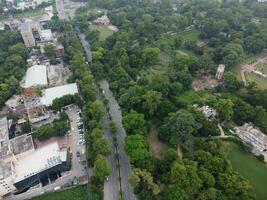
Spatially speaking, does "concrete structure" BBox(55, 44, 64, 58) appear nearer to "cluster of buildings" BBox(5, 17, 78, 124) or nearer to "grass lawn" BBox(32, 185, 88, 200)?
"cluster of buildings" BBox(5, 17, 78, 124)

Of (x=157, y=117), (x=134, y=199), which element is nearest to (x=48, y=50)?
(x=157, y=117)

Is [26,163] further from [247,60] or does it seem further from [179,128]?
[247,60]

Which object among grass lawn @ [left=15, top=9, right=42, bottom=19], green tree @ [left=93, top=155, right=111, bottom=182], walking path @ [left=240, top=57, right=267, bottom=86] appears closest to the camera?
green tree @ [left=93, top=155, right=111, bottom=182]

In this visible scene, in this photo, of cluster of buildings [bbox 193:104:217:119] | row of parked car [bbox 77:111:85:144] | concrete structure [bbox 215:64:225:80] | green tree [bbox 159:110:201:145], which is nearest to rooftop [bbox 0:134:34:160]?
row of parked car [bbox 77:111:85:144]

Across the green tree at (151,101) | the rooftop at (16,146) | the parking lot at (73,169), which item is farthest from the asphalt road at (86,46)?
the rooftop at (16,146)

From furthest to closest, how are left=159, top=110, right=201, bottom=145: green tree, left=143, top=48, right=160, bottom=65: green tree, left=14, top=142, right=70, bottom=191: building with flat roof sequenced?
left=143, top=48, right=160, bottom=65: green tree, left=159, top=110, right=201, bottom=145: green tree, left=14, top=142, right=70, bottom=191: building with flat roof

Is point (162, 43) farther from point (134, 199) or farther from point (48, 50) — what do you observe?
point (134, 199)

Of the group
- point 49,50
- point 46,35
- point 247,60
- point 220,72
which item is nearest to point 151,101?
point 220,72
